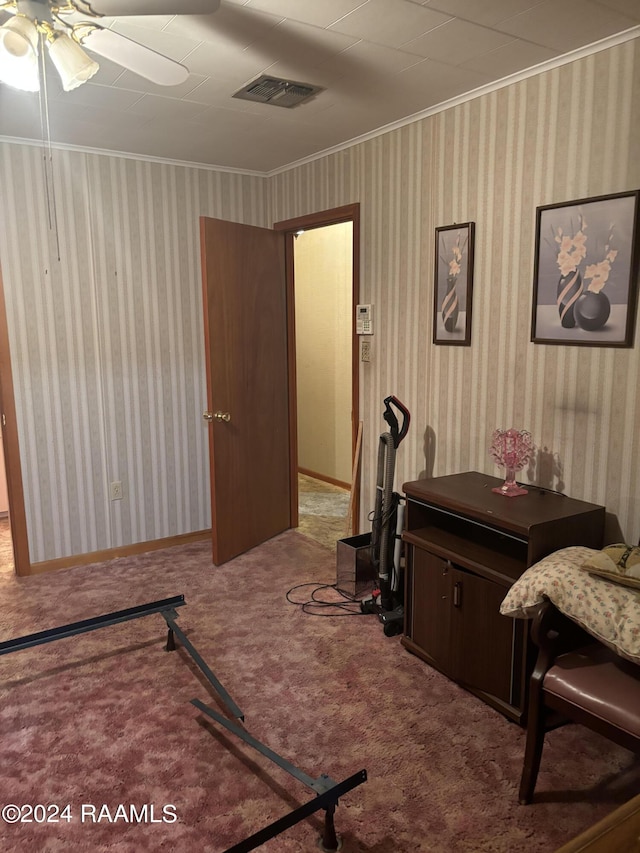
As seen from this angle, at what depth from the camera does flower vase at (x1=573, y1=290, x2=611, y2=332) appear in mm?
2414

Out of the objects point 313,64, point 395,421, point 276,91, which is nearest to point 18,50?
point 313,64

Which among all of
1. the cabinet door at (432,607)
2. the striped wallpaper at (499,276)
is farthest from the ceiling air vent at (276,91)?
the cabinet door at (432,607)

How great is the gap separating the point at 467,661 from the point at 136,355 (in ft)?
8.97

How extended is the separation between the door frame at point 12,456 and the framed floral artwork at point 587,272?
2.85 metres

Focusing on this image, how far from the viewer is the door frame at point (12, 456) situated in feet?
12.0

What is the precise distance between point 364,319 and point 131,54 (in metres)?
2.05

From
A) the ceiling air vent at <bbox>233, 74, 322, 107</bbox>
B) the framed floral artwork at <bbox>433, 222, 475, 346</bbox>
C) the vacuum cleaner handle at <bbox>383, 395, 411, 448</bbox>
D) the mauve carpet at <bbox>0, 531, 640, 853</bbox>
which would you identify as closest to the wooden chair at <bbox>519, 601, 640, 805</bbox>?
the mauve carpet at <bbox>0, 531, 640, 853</bbox>

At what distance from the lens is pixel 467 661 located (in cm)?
252

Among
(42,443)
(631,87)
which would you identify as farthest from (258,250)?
(631,87)

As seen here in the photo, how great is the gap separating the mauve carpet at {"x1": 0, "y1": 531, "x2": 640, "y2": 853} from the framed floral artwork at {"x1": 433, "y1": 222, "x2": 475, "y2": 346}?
4.84 feet

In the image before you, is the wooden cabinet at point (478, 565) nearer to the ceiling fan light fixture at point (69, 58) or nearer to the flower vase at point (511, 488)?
the flower vase at point (511, 488)

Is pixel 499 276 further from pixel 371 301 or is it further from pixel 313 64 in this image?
pixel 313 64

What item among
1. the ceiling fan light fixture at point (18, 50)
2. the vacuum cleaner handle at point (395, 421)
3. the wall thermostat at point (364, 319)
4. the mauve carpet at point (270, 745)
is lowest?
the mauve carpet at point (270, 745)

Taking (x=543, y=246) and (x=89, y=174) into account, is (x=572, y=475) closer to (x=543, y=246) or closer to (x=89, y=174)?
(x=543, y=246)
